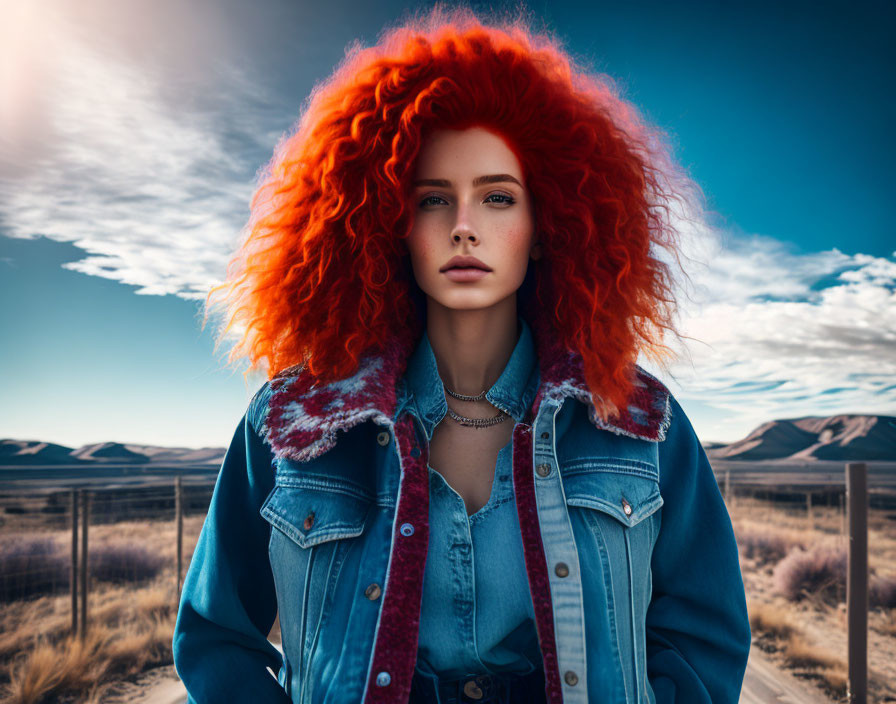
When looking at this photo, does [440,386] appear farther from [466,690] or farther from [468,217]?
[466,690]

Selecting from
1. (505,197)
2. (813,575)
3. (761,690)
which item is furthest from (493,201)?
(813,575)

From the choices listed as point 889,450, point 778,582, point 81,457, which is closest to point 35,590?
point 778,582

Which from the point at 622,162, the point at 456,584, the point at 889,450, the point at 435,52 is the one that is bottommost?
the point at 889,450

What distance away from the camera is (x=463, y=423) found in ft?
6.31

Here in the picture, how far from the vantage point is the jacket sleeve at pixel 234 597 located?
1628 mm

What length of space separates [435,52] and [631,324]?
3.59ft

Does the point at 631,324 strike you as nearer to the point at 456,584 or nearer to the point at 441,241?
the point at 441,241

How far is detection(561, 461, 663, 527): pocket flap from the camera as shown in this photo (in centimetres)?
167

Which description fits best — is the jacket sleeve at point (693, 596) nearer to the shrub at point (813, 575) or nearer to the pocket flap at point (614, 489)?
the pocket flap at point (614, 489)

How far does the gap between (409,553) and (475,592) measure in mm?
206

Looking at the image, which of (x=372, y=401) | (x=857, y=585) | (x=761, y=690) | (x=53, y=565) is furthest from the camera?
(x=53, y=565)

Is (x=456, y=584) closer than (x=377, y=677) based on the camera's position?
No

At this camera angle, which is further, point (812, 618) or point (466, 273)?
point (812, 618)

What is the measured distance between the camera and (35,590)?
10.8 metres
